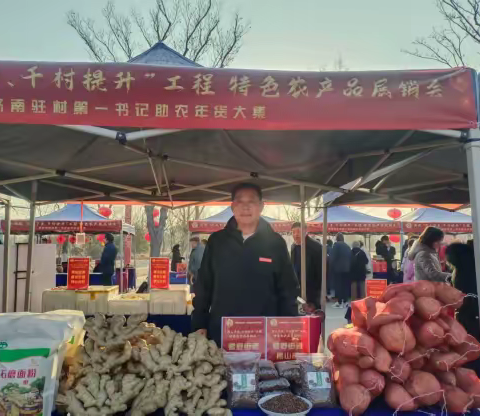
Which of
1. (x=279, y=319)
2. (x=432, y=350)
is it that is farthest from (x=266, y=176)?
(x=432, y=350)

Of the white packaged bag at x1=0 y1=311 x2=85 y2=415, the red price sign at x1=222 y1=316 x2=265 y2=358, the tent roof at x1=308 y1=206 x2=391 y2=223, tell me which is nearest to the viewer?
the white packaged bag at x1=0 y1=311 x2=85 y2=415

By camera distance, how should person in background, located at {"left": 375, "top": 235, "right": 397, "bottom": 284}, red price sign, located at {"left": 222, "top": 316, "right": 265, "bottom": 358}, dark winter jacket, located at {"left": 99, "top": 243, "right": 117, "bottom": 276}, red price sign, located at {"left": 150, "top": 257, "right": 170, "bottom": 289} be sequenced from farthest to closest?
person in background, located at {"left": 375, "top": 235, "right": 397, "bottom": 284} < dark winter jacket, located at {"left": 99, "top": 243, "right": 117, "bottom": 276} < red price sign, located at {"left": 150, "top": 257, "right": 170, "bottom": 289} < red price sign, located at {"left": 222, "top": 316, "right": 265, "bottom": 358}

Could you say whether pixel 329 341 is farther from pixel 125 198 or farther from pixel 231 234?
pixel 125 198

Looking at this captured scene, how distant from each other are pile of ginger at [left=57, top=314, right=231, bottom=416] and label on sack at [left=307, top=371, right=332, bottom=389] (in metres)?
0.33

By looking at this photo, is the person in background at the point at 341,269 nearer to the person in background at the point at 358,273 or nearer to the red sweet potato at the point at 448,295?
the person in background at the point at 358,273

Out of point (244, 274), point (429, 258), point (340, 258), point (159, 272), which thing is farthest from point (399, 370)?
point (340, 258)

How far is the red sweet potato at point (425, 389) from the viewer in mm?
1429

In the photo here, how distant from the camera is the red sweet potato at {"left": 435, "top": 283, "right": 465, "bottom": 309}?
153 cm

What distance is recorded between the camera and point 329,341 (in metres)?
1.64

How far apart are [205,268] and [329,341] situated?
3.22 feet

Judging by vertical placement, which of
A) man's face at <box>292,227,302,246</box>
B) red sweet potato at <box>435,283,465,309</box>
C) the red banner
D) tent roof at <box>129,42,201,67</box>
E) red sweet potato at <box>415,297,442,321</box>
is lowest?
red sweet potato at <box>415,297,442,321</box>

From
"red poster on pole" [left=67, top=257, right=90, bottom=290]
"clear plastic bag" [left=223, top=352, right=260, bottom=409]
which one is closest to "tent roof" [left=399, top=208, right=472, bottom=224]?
"red poster on pole" [left=67, top=257, right=90, bottom=290]

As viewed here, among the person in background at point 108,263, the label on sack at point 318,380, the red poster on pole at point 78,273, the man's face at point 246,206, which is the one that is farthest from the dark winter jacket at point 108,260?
the label on sack at point 318,380

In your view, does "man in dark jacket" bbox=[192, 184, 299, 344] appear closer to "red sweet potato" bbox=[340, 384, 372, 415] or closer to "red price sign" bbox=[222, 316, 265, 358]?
"red price sign" bbox=[222, 316, 265, 358]
